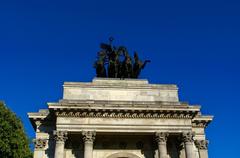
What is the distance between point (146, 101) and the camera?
3069cm

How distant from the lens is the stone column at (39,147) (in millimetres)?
28953

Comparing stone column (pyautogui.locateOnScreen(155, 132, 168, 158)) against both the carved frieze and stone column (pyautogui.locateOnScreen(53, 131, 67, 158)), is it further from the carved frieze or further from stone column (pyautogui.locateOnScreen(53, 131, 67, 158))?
stone column (pyautogui.locateOnScreen(53, 131, 67, 158))

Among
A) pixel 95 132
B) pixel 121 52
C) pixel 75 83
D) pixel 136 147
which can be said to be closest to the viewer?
pixel 95 132

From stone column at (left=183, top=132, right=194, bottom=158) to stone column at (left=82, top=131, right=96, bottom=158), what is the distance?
687cm

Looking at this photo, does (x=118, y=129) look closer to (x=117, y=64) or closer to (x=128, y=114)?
(x=128, y=114)

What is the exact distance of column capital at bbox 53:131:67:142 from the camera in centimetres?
2772

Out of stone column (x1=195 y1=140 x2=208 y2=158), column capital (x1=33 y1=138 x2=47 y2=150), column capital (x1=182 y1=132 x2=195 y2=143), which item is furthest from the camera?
stone column (x1=195 y1=140 x2=208 y2=158)

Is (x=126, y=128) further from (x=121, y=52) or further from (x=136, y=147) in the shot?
(x=121, y=52)

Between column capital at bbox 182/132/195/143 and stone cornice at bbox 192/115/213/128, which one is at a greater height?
stone cornice at bbox 192/115/213/128

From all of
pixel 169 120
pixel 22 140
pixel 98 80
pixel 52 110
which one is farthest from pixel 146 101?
pixel 22 140

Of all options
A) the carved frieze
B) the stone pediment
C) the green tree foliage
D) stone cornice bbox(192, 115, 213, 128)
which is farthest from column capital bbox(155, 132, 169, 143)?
the green tree foliage

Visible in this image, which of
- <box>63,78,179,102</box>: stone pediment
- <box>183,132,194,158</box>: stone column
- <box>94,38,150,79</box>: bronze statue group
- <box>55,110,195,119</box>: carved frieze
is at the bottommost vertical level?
<box>183,132,194,158</box>: stone column

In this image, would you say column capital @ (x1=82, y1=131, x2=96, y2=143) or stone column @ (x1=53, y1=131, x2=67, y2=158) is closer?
stone column @ (x1=53, y1=131, x2=67, y2=158)

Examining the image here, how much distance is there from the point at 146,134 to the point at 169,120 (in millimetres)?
2068
